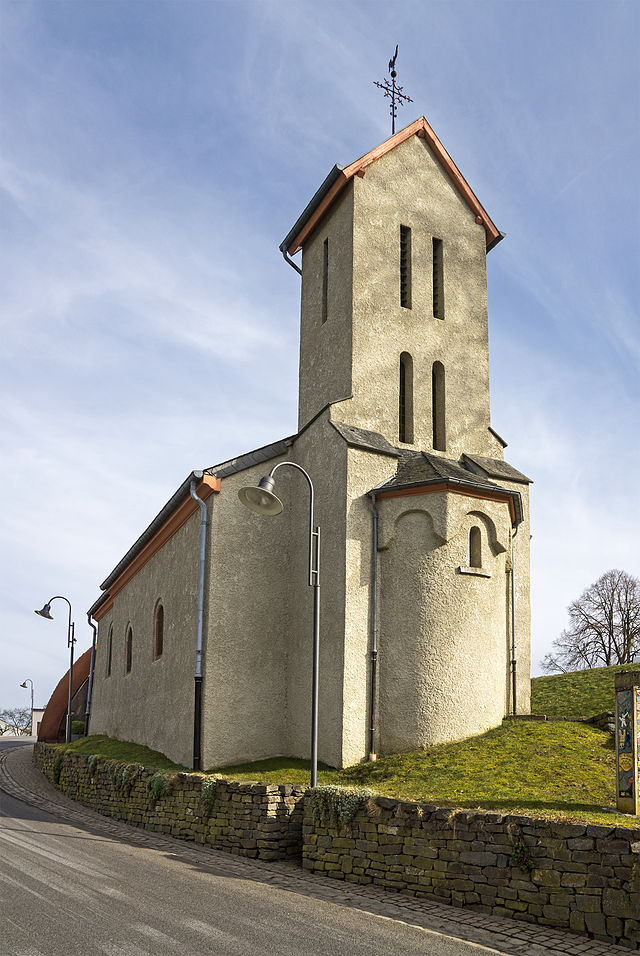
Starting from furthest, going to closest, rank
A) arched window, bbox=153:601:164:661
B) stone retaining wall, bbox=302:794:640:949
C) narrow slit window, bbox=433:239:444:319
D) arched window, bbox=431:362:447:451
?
arched window, bbox=153:601:164:661, narrow slit window, bbox=433:239:444:319, arched window, bbox=431:362:447:451, stone retaining wall, bbox=302:794:640:949

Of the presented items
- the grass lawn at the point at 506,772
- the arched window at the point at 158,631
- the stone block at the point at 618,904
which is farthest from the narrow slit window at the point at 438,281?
the stone block at the point at 618,904

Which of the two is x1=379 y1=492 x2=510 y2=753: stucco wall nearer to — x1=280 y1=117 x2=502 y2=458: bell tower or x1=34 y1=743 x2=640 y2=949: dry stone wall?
x1=280 y1=117 x2=502 y2=458: bell tower

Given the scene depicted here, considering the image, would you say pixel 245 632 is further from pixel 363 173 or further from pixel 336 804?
pixel 363 173

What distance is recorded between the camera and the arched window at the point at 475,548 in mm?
16750

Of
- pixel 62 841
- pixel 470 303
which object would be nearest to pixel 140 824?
pixel 62 841

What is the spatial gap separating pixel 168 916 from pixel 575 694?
599 inches

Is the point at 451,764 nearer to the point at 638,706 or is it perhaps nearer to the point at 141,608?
the point at 638,706

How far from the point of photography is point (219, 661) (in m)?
17.2

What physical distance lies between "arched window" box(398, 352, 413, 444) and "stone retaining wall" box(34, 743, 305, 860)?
9044mm

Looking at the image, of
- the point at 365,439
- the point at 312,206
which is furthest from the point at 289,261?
the point at 365,439

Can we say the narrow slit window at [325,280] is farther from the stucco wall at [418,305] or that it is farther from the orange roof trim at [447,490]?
the orange roof trim at [447,490]

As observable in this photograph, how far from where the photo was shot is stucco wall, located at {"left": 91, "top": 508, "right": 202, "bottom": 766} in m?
18.3

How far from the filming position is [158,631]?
22203mm

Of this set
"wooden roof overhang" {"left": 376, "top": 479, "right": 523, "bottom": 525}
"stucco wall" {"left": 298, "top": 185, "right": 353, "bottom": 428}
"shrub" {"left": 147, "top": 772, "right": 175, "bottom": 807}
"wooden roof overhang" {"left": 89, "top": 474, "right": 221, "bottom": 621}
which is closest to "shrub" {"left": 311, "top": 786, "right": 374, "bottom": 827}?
→ "shrub" {"left": 147, "top": 772, "right": 175, "bottom": 807}
